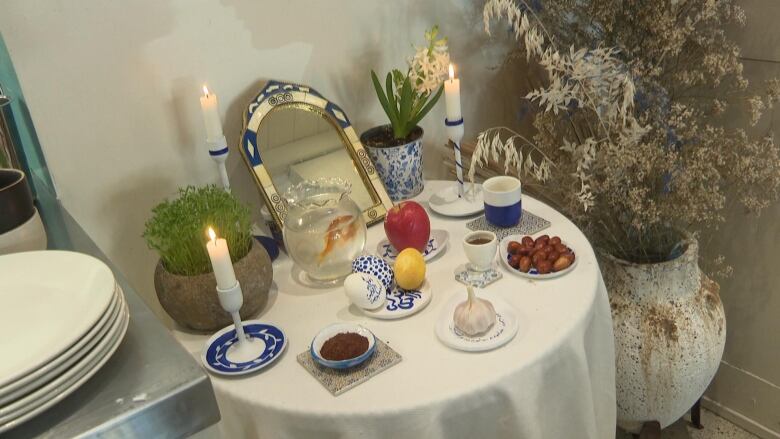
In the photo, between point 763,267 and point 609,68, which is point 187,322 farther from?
point 763,267

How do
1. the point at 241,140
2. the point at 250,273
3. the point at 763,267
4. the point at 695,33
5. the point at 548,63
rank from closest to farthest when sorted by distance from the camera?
the point at 250,273
the point at 548,63
the point at 241,140
the point at 695,33
the point at 763,267

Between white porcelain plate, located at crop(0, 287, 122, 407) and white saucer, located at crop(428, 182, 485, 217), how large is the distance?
2.64ft

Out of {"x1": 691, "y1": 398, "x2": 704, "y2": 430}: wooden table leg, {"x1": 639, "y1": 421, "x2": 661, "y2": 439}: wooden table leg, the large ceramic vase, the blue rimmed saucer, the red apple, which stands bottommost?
{"x1": 691, "y1": 398, "x2": 704, "y2": 430}: wooden table leg

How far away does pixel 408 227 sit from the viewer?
4.21 ft

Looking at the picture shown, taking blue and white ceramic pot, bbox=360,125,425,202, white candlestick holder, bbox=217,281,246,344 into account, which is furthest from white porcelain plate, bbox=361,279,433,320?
blue and white ceramic pot, bbox=360,125,425,202

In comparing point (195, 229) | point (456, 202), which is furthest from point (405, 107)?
point (195, 229)

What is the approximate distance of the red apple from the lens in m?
1.29

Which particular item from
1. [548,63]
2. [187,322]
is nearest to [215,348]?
[187,322]

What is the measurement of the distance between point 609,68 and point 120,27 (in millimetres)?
909

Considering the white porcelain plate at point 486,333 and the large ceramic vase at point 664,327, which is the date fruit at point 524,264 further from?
the large ceramic vase at point 664,327

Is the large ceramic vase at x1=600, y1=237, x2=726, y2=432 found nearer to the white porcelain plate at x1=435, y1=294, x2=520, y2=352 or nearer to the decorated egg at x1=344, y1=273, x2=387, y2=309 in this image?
the white porcelain plate at x1=435, y1=294, x2=520, y2=352

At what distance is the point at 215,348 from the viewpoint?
1114mm

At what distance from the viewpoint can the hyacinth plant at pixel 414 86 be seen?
57.8 inches

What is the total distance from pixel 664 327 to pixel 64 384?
1.27 m
